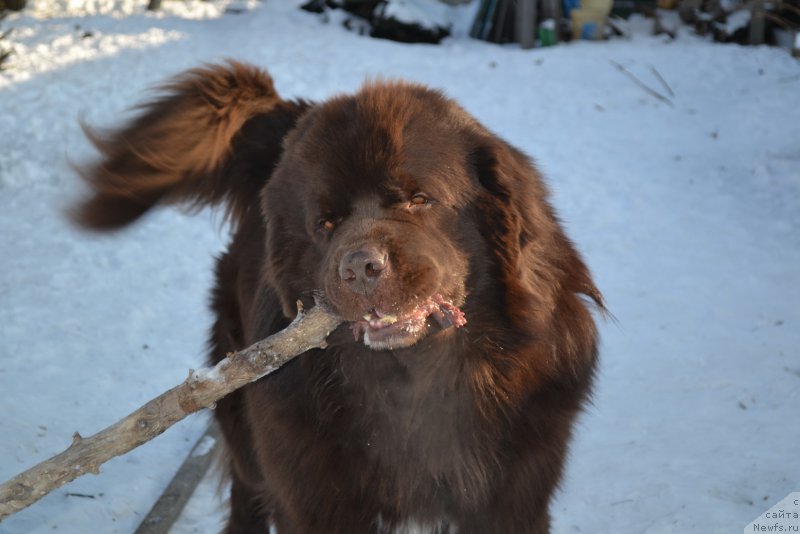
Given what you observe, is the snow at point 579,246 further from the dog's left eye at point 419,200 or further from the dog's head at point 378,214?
the dog's left eye at point 419,200

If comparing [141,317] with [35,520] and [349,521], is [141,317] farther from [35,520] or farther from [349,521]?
[349,521]

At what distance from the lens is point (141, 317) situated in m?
6.18

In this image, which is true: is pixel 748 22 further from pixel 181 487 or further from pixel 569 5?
pixel 181 487

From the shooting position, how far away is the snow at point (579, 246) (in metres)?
4.32

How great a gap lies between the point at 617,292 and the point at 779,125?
4.29 metres

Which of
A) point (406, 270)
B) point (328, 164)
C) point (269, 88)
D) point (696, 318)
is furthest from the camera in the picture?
point (696, 318)

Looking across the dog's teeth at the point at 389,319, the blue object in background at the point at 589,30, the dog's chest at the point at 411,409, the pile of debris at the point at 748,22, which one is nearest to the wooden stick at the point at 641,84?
the blue object in background at the point at 589,30

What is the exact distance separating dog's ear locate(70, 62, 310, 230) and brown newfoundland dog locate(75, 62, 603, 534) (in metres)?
0.64

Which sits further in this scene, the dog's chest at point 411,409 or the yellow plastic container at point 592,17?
the yellow plastic container at point 592,17

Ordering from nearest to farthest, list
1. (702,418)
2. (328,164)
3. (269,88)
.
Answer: (328,164) → (269,88) → (702,418)

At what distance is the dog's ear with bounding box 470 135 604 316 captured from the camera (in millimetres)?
2814

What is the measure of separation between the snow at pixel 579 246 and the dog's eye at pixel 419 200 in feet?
5.39

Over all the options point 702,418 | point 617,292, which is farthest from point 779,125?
point 702,418

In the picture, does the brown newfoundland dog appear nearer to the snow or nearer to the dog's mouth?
the dog's mouth
